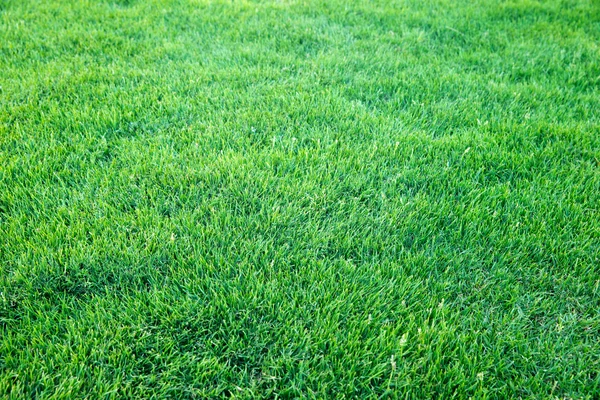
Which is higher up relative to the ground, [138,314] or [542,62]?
[542,62]

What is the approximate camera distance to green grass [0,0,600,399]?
200 centimetres

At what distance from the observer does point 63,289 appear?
89.0 inches

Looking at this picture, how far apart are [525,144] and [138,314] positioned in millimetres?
3000

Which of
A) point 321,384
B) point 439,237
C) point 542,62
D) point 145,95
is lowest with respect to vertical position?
point 321,384

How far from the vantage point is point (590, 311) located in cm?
229

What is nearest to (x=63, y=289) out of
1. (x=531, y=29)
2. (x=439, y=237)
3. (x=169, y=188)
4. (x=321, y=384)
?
(x=169, y=188)

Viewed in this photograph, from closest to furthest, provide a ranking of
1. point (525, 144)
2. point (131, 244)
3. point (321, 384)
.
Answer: point (321, 384)
point (131, 244)
point (525, 144)

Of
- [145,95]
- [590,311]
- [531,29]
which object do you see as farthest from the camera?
[531,29]

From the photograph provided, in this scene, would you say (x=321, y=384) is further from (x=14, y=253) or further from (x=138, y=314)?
(x=14, y=253)

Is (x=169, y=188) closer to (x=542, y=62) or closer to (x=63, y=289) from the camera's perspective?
(x=63, y=289)

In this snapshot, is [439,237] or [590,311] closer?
[590,311]

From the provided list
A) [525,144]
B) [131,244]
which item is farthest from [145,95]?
[525,144]

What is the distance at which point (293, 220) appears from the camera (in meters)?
2.71

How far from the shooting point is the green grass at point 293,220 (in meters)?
2.00
